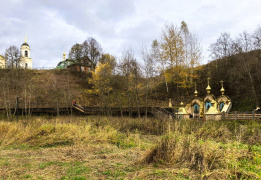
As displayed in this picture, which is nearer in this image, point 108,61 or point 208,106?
point 208,106

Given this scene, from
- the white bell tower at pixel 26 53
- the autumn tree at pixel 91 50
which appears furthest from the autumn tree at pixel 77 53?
the white bell tower at pixel 26 53

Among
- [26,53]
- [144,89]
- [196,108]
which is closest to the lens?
[196,108]

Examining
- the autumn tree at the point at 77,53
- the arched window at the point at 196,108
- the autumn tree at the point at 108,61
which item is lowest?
the arched window at the point at 196,108

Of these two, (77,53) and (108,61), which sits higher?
(77,53)

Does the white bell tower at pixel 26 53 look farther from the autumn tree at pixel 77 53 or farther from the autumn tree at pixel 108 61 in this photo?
the autumn tree at pixel 108 61

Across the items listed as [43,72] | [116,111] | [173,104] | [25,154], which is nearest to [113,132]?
[25,154]

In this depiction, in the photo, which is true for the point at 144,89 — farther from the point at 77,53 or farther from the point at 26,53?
the point at 26,53

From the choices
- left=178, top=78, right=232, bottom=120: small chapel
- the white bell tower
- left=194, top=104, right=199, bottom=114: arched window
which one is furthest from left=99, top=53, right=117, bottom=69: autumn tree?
the white bell tower

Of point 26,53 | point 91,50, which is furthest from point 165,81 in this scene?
point 26,53

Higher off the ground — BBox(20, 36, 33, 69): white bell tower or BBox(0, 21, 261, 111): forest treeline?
BBox(20, 36, 33, 69): white bell tower

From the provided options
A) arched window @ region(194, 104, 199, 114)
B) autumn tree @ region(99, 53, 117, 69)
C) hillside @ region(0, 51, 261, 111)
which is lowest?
arched window @ region(194, 104, 199, 114)

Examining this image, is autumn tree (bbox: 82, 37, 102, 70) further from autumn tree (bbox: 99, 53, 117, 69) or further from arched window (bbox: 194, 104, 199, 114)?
arched window (bbox: 194, 104, 199, 114)

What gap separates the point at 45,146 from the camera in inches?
380

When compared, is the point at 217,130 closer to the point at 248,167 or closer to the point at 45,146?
the point at 248,167
